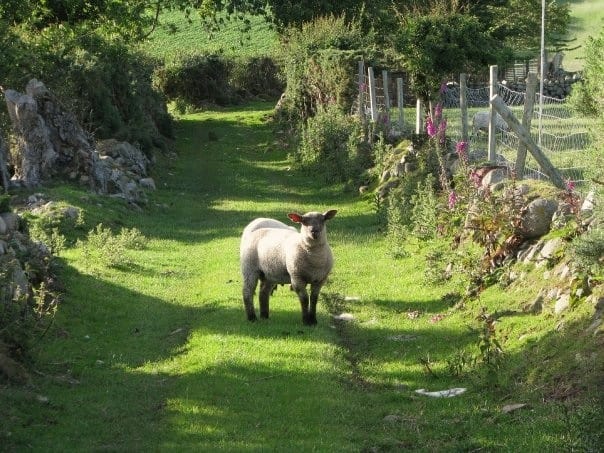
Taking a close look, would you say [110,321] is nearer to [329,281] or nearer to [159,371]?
[159,371]

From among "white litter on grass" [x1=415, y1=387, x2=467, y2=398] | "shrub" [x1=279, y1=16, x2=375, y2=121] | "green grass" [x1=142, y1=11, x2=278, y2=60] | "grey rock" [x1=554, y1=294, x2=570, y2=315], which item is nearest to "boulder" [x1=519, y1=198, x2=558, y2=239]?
"grey rock" [x1=554, y1=294, x2=570, y2=315]

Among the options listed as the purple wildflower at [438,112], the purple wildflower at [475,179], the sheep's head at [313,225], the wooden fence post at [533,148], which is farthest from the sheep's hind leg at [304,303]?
the purple wildflower at [438,112]

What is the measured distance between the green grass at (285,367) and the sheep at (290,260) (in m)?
0.43

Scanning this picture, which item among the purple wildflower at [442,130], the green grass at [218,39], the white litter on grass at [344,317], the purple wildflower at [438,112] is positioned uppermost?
the green grass at [218,39]

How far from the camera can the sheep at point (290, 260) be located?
14.6 metres

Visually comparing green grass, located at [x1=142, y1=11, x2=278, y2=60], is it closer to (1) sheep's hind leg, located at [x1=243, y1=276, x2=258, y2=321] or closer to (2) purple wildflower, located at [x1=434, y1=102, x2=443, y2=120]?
(2) purple wildflower, located at [x1=434, y1=102, x2=443, y2=120]

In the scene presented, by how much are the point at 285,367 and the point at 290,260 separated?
2556 mm

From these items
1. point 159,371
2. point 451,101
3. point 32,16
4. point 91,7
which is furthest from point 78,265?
point 91,7

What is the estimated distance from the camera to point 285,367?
1245cm

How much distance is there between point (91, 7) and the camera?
139ft

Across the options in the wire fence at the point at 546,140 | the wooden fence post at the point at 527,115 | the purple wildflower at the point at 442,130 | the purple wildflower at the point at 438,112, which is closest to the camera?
the wooden fence post at the point at 527,115

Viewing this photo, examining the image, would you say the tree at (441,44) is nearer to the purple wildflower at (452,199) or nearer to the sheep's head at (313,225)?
the purple wildflower at (452,199)

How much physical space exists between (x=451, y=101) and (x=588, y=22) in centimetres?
6524

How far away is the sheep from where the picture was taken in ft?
47.8
